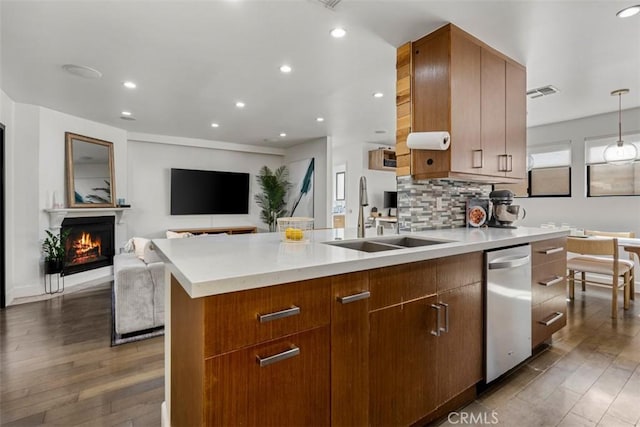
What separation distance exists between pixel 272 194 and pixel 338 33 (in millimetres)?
4752

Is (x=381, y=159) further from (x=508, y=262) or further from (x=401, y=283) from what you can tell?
(x=401, y=283)

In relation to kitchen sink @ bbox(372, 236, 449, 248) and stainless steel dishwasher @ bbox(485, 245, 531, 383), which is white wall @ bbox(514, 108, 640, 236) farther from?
kitchen sink @ bbox(372, 236, 449, 248)

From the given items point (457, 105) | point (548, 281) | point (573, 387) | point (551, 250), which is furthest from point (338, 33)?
point (573, 387)

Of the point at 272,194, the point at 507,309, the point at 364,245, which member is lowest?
the point at 507,309

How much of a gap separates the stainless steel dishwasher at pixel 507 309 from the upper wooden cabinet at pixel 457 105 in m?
0.70

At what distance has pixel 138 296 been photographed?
8.82 feet

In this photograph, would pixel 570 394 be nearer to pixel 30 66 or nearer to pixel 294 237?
pixel 294 237

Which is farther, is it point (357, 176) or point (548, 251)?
point (357, 176)

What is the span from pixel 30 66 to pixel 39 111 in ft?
4.70

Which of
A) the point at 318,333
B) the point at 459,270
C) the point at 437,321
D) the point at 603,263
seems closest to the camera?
the point at 318,333

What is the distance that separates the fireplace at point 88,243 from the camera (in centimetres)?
440

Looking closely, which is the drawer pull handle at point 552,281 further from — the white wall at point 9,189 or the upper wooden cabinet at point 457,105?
the white wall at point 9,189

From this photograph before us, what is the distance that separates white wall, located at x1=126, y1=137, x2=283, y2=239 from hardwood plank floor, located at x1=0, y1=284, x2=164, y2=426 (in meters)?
2.58

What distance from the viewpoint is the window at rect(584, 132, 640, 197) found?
410cm
